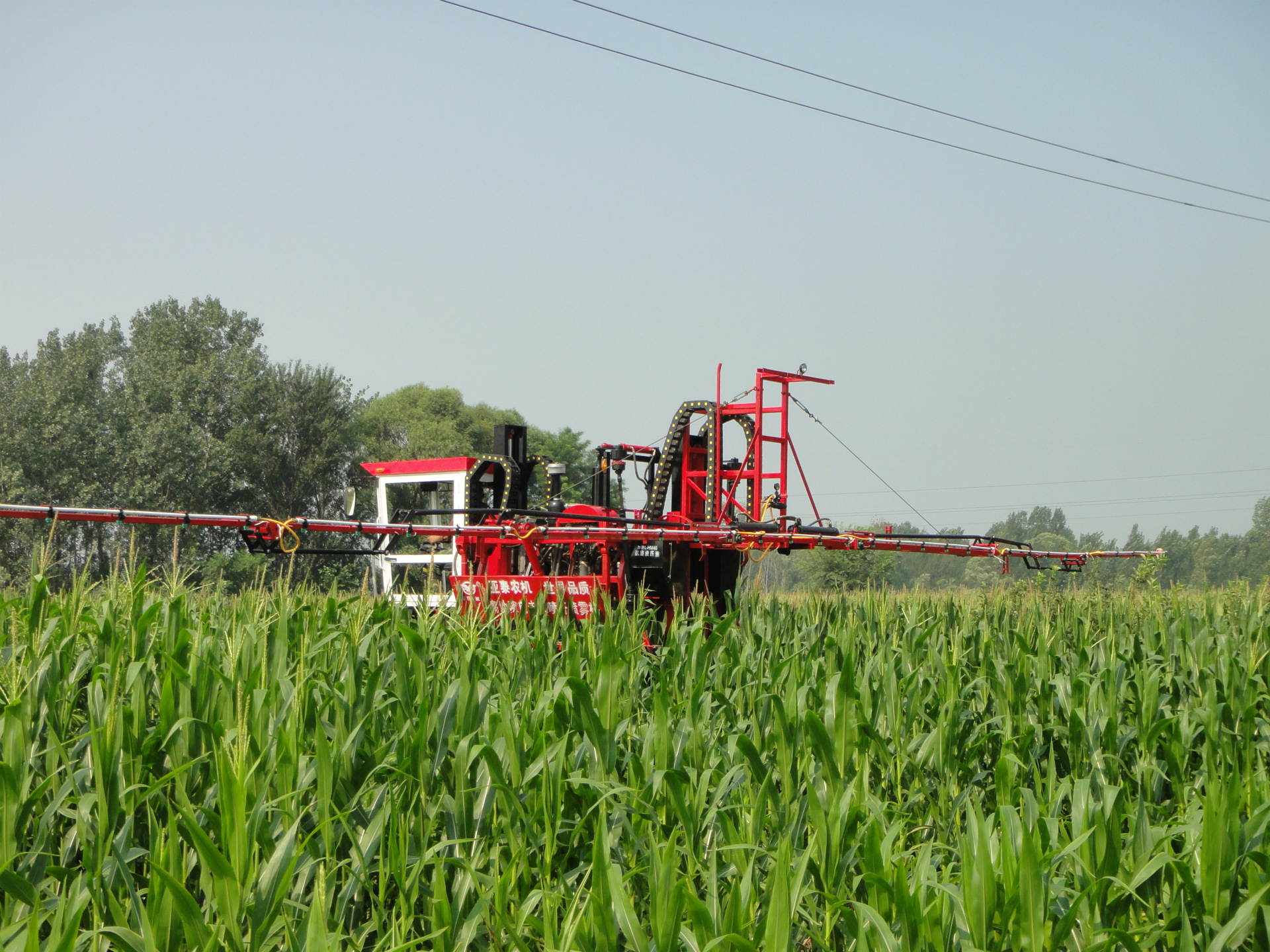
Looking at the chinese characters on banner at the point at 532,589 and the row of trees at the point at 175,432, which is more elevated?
the row of trees at the point at 175,432

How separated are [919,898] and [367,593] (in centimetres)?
475

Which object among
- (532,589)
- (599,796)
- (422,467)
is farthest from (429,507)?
(599,796)

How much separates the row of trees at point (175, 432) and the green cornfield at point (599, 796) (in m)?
36.3

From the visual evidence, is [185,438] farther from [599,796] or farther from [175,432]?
[599,796]

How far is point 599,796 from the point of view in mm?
3574

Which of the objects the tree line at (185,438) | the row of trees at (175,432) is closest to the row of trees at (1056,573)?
the tree line at (185,438)

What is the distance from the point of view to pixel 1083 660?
6.55 metres

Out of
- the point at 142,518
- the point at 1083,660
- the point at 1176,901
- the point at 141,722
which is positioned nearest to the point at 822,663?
the point at 1083,660

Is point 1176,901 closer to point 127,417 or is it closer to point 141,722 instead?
point 141,722

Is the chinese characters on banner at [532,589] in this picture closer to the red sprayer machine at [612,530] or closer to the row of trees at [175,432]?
the red sprayer machine at [612,530]

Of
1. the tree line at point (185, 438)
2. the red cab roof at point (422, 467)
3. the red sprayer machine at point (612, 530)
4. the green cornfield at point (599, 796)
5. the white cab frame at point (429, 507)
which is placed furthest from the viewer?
the tree line at point (185, 438)

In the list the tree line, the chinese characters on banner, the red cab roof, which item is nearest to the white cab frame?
the red cab roof

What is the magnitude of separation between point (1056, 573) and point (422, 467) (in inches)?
343

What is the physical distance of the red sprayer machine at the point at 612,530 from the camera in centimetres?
865
